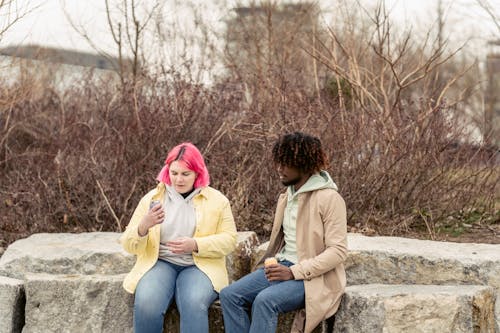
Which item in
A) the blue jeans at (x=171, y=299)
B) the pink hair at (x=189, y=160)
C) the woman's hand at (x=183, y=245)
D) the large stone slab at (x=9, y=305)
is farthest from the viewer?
the large stone slab at (x=9, y=305)

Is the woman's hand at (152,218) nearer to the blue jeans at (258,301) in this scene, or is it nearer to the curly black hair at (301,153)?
the blue jeans at (258,301)

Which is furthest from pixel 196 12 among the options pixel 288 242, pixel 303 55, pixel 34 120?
pixel 288 242

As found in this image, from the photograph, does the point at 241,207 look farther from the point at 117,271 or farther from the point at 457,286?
the point at 457,286

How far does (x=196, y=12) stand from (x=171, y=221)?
646 centimetres

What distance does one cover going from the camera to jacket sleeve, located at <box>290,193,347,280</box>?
3.70m

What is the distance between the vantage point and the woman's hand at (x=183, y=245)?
3.96 metres

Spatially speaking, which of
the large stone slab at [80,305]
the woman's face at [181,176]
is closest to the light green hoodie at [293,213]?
the woman's face at [181,176]

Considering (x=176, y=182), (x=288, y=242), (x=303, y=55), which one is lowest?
(x=288, y=242)

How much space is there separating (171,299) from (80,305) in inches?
26.2

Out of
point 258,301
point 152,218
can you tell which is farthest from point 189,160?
point 258,301

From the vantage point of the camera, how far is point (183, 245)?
3963mm

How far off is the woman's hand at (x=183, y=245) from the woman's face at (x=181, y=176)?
0.31 meters

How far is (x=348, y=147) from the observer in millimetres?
6086

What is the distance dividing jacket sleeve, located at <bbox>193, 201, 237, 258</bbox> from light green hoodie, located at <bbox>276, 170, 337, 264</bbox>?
29 centimetres
